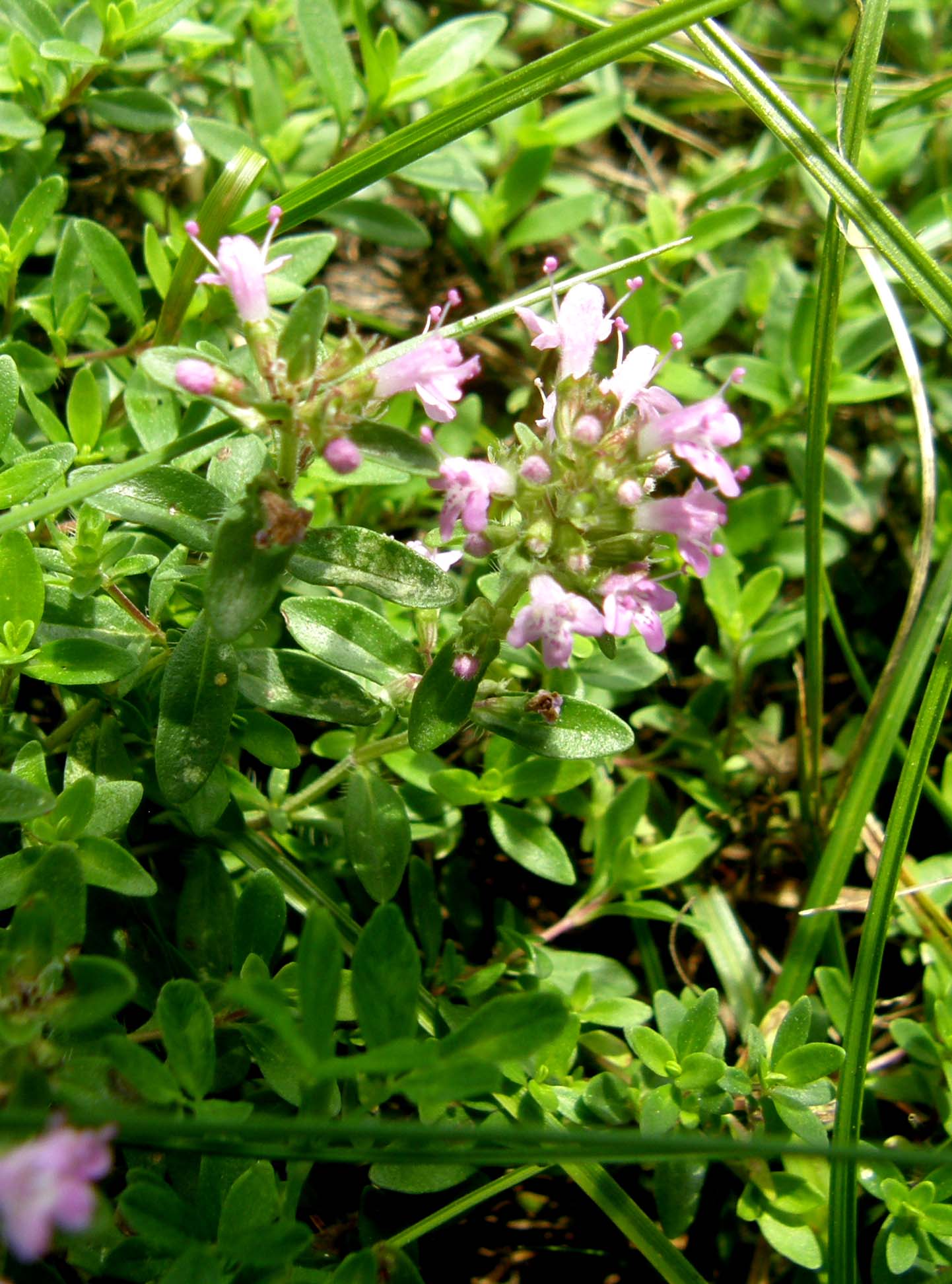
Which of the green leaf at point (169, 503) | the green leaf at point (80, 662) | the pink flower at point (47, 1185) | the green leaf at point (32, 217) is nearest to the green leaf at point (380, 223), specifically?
the green leaf at point (32, 217)

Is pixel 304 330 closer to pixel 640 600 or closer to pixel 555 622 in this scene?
pixel 555 622

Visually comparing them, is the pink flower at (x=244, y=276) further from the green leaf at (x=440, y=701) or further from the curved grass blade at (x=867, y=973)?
the curved grass blade at (x=867, y=973)

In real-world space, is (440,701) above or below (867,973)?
above

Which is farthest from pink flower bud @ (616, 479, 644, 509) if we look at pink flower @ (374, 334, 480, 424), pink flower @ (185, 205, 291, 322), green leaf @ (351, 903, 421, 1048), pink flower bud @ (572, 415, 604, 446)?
green leaf @ (351, 903, 421, 1048)

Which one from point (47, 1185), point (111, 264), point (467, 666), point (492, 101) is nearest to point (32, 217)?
point (111, 264)

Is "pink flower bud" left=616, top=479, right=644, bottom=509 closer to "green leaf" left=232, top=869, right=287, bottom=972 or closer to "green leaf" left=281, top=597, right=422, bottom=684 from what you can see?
"green leaf" left=281, top=597, right=422, bottom=684

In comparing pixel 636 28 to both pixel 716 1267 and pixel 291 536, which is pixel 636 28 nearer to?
pixel 291 536

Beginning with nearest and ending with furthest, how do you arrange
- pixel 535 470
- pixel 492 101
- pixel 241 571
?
pixel 241 571, pixel 535 470, pixel 492 101
